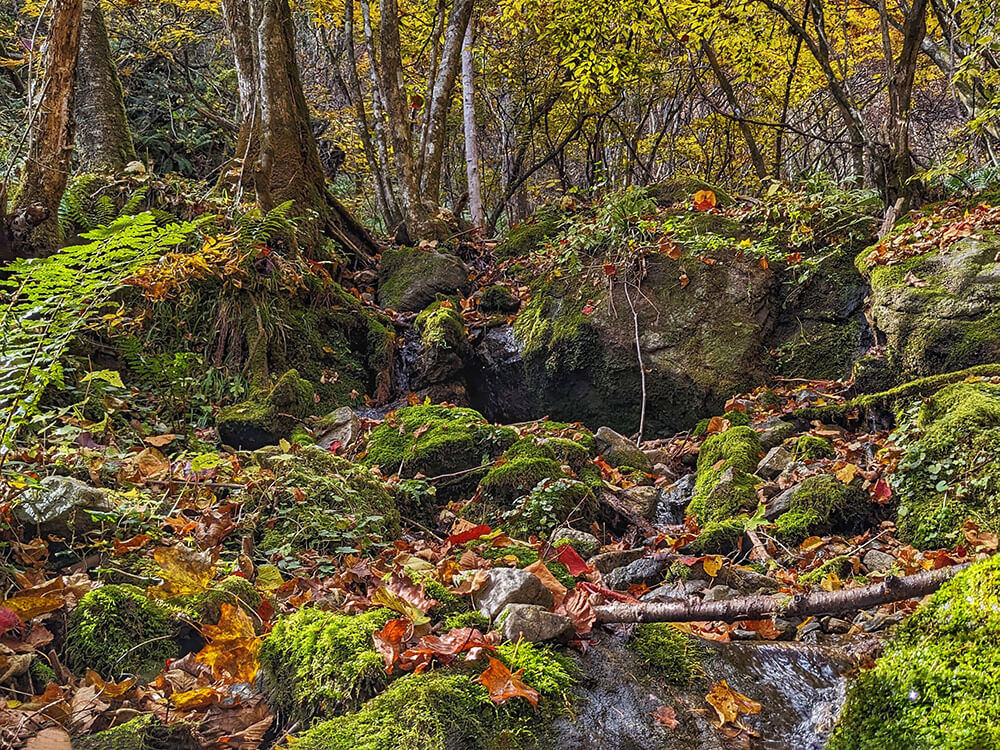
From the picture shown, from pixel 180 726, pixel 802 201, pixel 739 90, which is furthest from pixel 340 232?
pixel 739 90

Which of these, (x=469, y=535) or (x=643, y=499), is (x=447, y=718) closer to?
(x=469, y=535)

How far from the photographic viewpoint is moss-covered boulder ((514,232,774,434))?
277 inches

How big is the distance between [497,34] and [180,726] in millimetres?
15416

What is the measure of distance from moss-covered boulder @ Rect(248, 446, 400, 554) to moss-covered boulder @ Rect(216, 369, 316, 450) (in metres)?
1.10

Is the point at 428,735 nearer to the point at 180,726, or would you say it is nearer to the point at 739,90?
the point at 180,726

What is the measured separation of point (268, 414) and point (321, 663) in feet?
13.3

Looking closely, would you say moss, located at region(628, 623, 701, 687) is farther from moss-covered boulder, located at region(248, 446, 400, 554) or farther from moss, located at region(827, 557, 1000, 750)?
moss-covered boulder, located at region(248, 446, 400, 554)

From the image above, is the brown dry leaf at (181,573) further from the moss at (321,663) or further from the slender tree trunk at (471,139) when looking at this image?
the slender tree trunk at (471,139)

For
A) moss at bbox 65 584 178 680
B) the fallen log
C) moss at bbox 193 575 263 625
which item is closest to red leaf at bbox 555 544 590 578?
the fallen log

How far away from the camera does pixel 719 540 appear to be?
3.99 m

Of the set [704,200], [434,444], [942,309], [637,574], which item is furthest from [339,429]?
[704,200]

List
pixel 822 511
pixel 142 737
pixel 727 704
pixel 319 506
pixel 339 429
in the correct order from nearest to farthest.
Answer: pixel 142 737 < pixel 727 704 < pixel 319 506 < pixel 822 511 < pixel 339 429

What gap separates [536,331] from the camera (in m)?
7.93

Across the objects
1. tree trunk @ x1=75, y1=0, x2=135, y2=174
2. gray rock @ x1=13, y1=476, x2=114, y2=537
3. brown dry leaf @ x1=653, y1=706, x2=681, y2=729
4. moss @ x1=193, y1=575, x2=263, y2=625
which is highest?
tree trunk @ x1=75, y1=0, x2=135, y2=174
